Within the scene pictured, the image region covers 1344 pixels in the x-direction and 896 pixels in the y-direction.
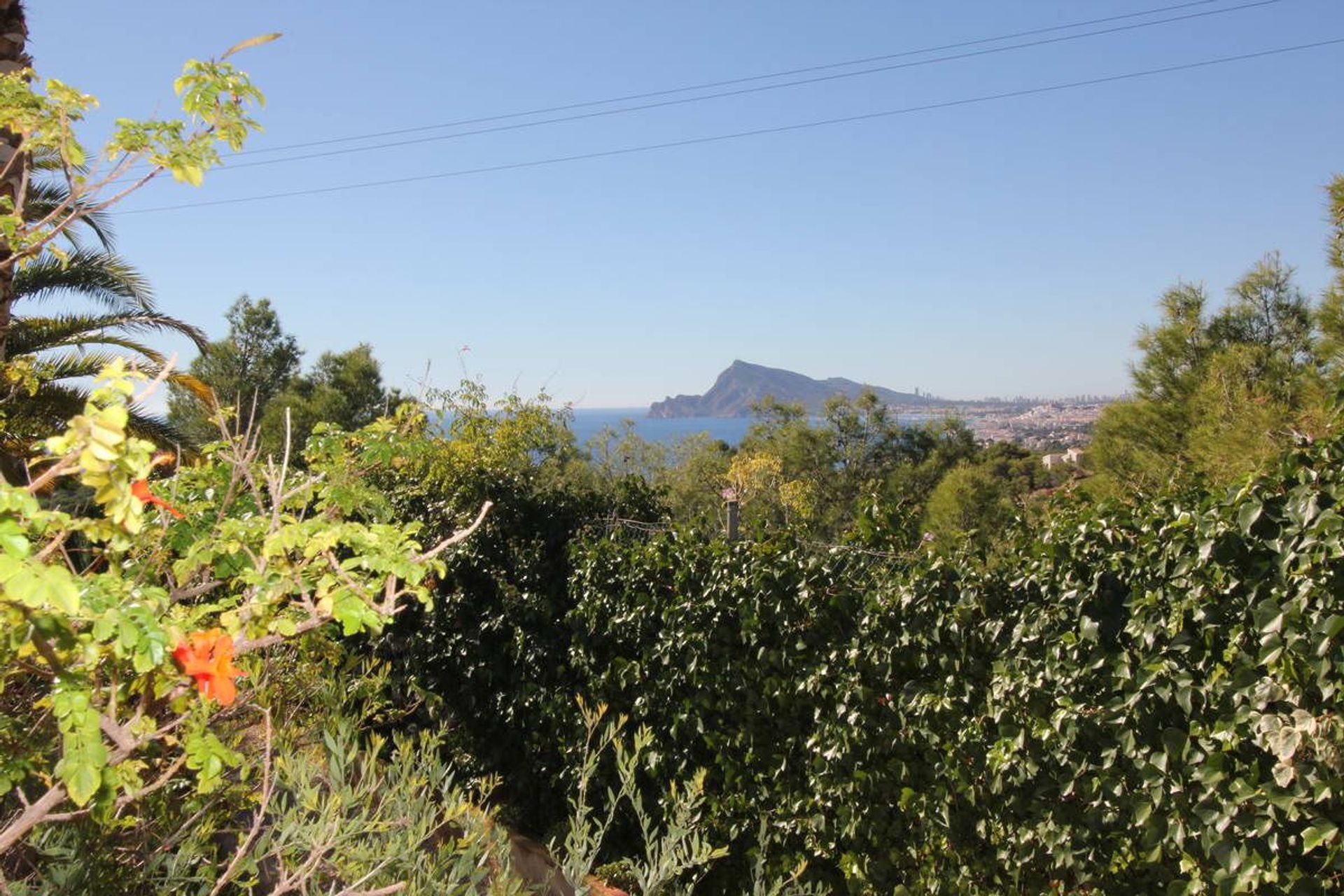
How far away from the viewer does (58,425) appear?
9.08 meters

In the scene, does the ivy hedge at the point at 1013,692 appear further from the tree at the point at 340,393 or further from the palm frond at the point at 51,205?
the tree at the point at 340,393

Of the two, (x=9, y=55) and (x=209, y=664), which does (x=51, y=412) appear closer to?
(x=9, y=55)

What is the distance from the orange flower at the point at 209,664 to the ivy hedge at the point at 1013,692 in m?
2.46

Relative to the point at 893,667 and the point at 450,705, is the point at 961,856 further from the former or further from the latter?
the point at 450,705

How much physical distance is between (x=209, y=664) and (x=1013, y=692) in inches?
98.8

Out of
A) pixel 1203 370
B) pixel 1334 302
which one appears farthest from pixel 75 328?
pixel 1203 370

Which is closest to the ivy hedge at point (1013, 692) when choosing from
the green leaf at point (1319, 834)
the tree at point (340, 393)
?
the green leaf at point (1319, 834)

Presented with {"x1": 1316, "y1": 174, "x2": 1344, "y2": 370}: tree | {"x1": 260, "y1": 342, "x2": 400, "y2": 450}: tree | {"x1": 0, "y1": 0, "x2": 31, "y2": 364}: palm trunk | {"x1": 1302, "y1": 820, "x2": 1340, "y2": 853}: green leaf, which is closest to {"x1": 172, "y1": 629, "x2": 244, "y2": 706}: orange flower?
{"x1": 1302, "y1": 820, "x2": 1340, "y2": 853}: green leaf

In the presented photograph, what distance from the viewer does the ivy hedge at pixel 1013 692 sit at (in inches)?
93.1

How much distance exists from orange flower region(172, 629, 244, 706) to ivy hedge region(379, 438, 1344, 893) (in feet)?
8.08

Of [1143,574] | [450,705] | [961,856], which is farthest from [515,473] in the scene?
[1143,574]

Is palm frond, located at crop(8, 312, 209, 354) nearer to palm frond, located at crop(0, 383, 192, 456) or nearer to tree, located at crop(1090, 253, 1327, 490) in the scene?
palm frond, located at crop(0, 383, 192, 456)

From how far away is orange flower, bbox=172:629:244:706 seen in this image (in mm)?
1503

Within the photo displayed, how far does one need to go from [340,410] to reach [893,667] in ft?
114
